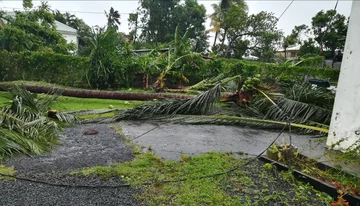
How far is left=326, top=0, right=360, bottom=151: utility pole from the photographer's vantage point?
10.4 feet

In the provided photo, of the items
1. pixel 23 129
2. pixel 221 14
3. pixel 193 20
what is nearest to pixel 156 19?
pixel 193 20

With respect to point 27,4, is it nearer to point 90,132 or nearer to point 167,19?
Answer: point 90,132

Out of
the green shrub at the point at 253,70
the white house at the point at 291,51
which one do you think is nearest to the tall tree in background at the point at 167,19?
the white house at the point at 291,51

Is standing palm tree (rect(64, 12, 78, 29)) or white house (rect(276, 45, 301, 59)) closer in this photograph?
white house (rect(276, 45, 301, 59))

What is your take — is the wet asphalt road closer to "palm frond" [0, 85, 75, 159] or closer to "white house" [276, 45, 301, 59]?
"palm frond" [0, 85, 75, 159]

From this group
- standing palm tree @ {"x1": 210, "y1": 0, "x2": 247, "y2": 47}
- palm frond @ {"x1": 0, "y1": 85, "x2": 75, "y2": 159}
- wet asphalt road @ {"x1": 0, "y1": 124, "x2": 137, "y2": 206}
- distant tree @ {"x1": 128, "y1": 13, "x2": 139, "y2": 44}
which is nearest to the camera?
wet asphalt road @ {"x1": 0, "y1": 124, "x2": 137, "y2": 206}

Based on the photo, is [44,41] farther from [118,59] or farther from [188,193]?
[188,193]

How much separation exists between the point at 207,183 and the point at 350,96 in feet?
7.46

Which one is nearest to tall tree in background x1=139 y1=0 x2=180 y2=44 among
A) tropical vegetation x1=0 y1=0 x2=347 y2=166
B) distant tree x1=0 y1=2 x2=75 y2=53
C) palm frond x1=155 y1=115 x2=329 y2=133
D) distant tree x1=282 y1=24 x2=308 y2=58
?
tropical vegetation x1=0 y1=0 x2=347 y2=166

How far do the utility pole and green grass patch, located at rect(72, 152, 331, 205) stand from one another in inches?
46.0

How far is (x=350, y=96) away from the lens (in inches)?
128

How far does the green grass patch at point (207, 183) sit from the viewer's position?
2.13m

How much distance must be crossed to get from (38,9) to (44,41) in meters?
1.89

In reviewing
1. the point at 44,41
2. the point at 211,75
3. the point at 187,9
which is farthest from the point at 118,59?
the point at 187,9
